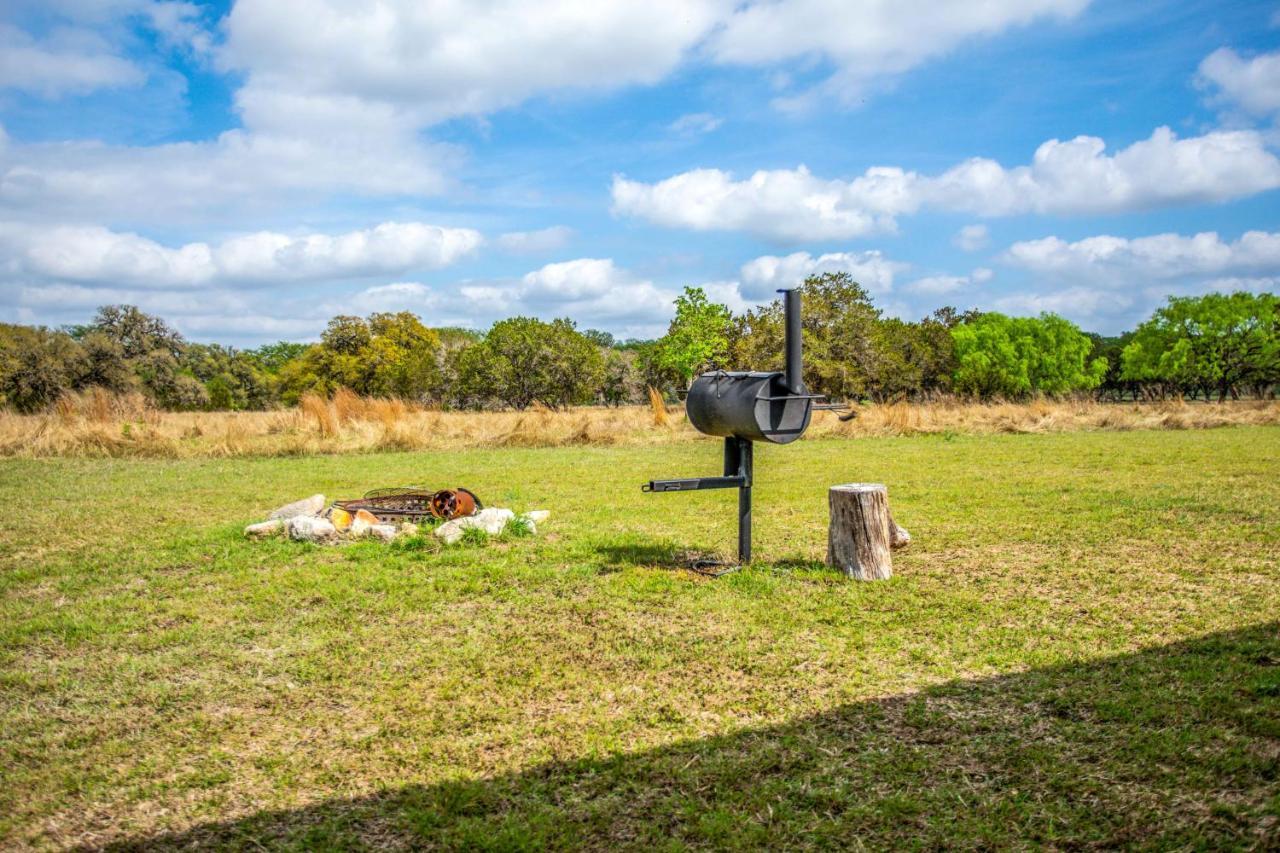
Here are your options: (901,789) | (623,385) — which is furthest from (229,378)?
(901,789)

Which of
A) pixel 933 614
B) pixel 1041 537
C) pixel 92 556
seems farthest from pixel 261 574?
pixel 1041 537

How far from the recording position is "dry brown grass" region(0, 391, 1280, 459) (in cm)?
1415

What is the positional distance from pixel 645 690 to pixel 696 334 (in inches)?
1263

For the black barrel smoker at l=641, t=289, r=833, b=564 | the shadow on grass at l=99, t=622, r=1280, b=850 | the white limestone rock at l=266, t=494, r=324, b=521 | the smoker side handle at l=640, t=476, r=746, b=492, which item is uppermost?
the black barrel smoker at l=641, t=289, r=833, b=564

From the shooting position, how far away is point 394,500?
737 centimetres

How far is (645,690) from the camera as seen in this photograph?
3.43 m

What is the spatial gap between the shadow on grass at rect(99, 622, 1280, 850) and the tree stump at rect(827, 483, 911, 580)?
1793 millimetres

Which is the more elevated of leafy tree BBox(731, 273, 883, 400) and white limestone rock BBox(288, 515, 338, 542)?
leafy tree BBox(731, 273, 883, 400)

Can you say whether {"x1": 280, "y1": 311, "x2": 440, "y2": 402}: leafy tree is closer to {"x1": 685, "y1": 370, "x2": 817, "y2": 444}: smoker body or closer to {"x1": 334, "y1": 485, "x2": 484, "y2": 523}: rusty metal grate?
{"x1": 334, "y1": 485, "x2": 484, "y2": 523}: rusty metal grate

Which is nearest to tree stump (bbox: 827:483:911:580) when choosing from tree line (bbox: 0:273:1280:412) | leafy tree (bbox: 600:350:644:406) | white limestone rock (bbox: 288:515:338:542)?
white limestone rock (bbox: 288:515:338:542)

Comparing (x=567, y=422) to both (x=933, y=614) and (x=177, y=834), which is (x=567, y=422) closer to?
(x=933, y=614)

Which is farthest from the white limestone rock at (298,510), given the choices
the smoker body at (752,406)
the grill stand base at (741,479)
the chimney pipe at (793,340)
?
the chimney pipe at (793,340)

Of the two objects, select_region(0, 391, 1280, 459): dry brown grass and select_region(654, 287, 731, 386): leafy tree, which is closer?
select_region(0, 391, 1280, 459): dry brown grass

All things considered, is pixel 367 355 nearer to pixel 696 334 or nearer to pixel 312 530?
pixel 696 334
